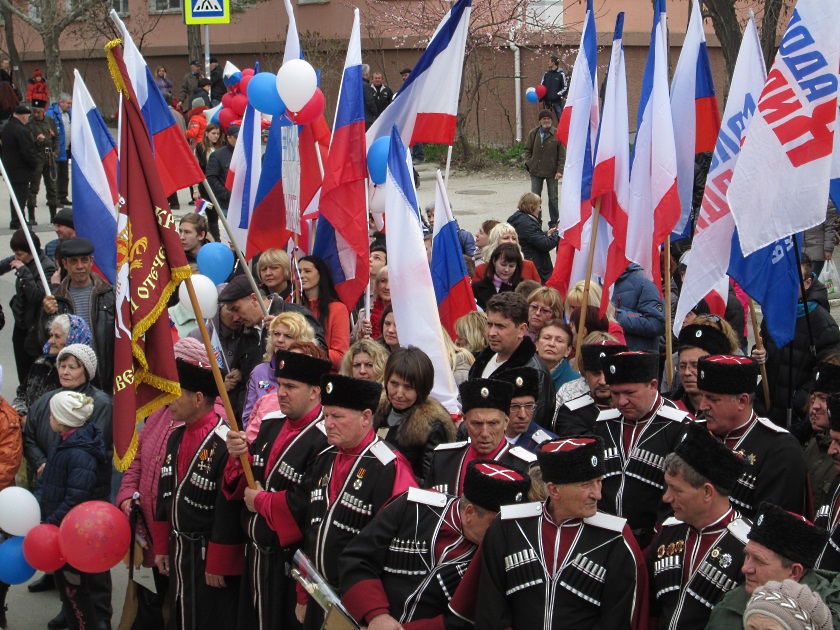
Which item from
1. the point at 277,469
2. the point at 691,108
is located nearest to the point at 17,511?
the point at 277,469

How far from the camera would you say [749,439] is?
5156mm

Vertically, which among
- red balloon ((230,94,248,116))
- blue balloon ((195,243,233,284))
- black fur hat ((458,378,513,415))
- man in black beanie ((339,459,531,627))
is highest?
red balloon ((230,94,248,116))

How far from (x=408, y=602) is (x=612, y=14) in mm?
23942

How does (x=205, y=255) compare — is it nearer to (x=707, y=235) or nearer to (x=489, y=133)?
(x=707, y=235)

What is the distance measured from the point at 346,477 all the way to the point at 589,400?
158 centimetres

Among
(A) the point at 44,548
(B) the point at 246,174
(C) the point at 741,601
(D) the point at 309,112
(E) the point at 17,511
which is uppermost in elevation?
(D) the point at 309,112

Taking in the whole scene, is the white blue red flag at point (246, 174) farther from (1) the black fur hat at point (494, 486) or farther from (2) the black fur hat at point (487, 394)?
(1) the black fur hat at point (494, 486)

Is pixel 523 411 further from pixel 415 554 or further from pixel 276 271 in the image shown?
pixel 276 271

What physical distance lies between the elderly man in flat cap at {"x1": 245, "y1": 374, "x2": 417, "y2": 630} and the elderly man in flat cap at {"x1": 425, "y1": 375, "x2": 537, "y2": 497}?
0.68 ft

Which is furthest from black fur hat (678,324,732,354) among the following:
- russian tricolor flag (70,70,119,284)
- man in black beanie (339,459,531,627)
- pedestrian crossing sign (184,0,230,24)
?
pedestrian crossing sign (184,0,230,24)

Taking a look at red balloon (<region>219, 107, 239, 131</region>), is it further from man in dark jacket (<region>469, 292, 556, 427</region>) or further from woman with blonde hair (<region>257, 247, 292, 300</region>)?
man in dark jacket (<region>469, 292, 556, 427</region>)

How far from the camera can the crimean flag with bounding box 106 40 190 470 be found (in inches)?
206

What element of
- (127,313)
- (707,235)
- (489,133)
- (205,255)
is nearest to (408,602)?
(127,313)

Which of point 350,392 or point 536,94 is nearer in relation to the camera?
point 350,392
